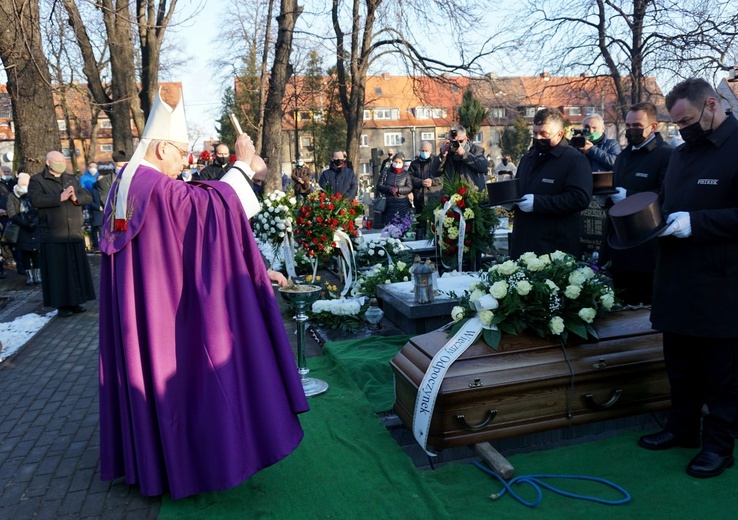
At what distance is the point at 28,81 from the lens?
10445mm

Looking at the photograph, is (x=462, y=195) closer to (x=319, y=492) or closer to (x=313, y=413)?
(x=313, y=413)

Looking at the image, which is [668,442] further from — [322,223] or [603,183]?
[322,223]

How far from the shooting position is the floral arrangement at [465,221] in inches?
269

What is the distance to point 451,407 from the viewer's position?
11.9ft

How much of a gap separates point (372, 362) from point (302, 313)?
91 centimetres

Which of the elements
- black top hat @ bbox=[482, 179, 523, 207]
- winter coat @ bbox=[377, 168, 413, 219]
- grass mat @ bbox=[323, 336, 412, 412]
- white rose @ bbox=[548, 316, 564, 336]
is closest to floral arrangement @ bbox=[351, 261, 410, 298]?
grass mat @ bbox=[323, 336, 412, 412]

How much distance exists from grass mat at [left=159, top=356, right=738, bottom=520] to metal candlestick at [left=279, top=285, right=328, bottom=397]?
36.6 inches

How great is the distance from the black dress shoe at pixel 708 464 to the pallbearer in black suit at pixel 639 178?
5.04ft

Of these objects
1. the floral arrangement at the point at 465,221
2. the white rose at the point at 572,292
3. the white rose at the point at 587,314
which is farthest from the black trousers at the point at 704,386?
the floral arrangement at the point at 465,221

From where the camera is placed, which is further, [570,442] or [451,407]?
[570,442]

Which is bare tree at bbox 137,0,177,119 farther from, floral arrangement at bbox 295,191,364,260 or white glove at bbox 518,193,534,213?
white glove at bbox 518,193,534,213

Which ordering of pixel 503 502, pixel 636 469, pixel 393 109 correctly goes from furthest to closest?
pixel 393 109
pixel 636 469
pixel 503 502

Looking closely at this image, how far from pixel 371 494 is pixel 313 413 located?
1251mm

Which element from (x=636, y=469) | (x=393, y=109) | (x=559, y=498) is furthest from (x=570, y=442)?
(x=393, y=109)
